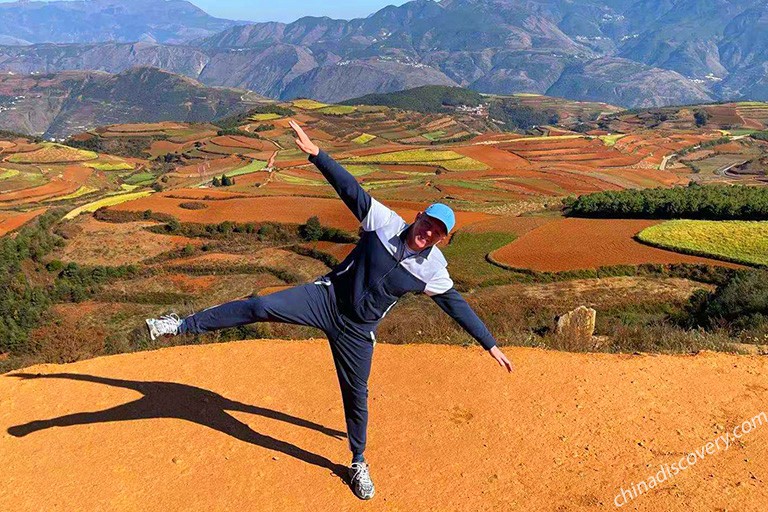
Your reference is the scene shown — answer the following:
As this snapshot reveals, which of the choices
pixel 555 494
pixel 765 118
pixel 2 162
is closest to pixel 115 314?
pixel 555 494

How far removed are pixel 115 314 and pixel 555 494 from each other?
1173 inches

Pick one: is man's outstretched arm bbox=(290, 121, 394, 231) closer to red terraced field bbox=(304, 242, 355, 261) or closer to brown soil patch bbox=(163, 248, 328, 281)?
brown soil patch bbox=(163, 248, 328, 281)

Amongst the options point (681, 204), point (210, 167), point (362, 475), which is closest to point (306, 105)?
point (210, 167)

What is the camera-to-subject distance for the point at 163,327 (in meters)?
4.72

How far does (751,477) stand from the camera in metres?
5.13

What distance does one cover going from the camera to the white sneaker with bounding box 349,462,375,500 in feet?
16.5

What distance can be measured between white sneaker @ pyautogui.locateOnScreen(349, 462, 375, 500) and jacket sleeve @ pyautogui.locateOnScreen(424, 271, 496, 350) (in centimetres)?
175

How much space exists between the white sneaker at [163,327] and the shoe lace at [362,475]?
218cm

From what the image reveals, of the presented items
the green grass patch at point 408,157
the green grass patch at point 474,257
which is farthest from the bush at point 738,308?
the green grass patch at point 408,157

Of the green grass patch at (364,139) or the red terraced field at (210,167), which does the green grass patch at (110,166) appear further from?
the green grass patch at (364,139)

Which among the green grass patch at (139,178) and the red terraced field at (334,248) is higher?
the red terraced field at (334,248)

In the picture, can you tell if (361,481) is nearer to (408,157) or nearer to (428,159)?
(428,159)

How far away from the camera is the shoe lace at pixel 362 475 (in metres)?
5.06

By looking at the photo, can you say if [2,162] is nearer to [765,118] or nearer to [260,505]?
[260,505]
